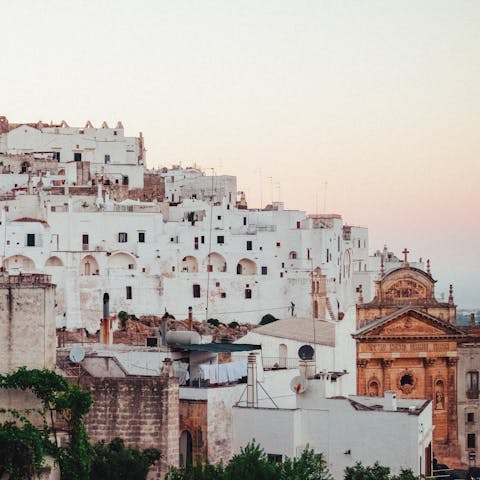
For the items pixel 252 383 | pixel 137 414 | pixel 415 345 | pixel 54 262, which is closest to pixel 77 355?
pixel 137 414

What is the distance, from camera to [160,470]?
107 ft

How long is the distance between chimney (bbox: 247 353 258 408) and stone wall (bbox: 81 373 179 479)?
3.80 metres

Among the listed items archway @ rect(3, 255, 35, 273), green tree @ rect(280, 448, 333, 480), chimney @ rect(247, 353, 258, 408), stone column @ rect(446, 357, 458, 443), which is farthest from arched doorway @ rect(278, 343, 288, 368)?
archway @ rect(3, 255, 35, 273)

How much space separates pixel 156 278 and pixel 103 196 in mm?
5944

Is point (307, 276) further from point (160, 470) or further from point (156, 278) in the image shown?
point (160, 470)

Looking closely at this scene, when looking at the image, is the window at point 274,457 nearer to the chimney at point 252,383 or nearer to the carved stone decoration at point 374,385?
the chimney at point 252,383

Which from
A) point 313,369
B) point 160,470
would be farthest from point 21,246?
point 160,470

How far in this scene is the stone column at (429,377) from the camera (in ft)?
170

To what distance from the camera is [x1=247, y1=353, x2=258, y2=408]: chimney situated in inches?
1436

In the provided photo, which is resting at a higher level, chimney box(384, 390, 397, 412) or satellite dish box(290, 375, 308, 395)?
satellite dish box(290, 375, 308, 395)

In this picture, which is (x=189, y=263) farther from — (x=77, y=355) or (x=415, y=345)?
(x=77, y=355)

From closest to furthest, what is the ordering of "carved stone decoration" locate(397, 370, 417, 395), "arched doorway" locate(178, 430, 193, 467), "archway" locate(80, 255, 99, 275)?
"arched doorway" locate(178, 430, 193, 467), "carved stone decoration" locate(397, 370, 417, 395), "archway" locate(80, 255, 99, 275)

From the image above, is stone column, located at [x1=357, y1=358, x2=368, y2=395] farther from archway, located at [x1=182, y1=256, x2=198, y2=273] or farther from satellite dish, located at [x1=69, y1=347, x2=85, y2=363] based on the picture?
archway, located at [x1=182, y1=256, x2=198, y2=273]

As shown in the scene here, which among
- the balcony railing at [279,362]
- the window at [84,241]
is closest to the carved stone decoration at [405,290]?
the balcony railing at [279,362]
